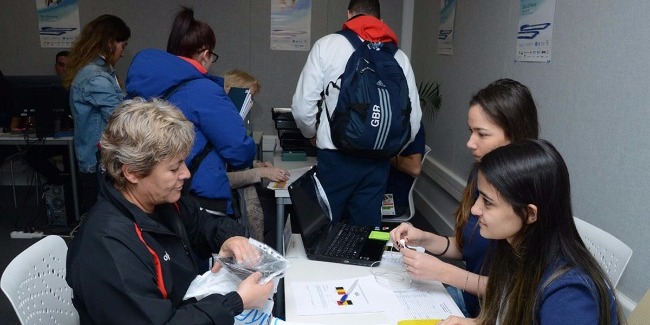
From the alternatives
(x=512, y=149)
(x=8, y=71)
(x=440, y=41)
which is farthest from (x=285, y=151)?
(x=8, y=71)

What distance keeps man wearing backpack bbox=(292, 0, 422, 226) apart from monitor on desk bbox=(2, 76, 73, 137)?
2238 mm

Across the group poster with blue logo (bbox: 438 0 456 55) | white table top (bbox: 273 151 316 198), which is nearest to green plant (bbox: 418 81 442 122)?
poster with blue logo (bbox: 438 0 456 55)

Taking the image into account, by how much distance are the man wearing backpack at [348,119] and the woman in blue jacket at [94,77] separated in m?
1.23

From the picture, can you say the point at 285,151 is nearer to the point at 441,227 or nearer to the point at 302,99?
the point at 302,99

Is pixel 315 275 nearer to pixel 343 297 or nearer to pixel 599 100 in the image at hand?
pixel 343 297

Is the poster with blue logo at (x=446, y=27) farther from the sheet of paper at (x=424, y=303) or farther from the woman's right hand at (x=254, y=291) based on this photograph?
the woman's right hand at (x=254, y=291)

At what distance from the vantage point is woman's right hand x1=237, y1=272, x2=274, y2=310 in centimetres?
117

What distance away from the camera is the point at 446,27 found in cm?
364

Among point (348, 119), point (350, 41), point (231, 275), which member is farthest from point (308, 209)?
point (350, 41)

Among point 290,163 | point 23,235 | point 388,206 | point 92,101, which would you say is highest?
point 92,101

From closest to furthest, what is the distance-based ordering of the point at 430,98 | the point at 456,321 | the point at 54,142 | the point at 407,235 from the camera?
the point at 456,321
the point at 407,235
the point at 54,142
the point at 430,98

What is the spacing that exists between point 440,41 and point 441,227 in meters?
1.51

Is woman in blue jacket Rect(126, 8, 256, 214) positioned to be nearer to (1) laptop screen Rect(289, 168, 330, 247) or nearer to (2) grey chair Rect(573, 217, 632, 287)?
(1) laptop screen Rect(289, 168, 330, 247)

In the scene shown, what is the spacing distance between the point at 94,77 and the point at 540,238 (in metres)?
2.66
